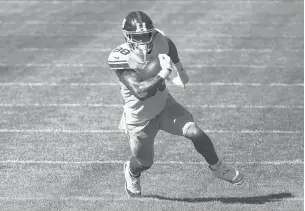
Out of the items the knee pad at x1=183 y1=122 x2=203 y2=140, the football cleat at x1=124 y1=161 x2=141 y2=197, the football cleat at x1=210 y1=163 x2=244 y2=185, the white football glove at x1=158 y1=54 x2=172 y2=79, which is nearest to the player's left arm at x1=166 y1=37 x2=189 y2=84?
the knee pad at x1=183 y1=122 x2=203 y2=140

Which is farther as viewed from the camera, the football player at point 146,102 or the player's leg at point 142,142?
the player's leg at point 142,142

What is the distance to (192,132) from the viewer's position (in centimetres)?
901

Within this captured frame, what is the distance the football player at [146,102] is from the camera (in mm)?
8844

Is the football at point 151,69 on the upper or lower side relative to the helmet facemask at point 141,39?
lower

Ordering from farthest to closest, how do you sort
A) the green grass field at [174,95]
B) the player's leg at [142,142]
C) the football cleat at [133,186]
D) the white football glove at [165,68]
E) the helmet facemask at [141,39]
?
the green grass field at [174,95]
the football cleat at [133,186]
the player's leg at [142,142]
the helmet facemask at [141,39]
the white football glove at [165,68]

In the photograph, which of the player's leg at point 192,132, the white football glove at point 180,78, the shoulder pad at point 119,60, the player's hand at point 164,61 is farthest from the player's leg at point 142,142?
the player's hand at point 164,61

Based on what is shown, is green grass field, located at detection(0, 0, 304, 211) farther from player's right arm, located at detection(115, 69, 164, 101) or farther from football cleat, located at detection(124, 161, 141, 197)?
player's right arm, located at detection(115, 69, 164, 101)

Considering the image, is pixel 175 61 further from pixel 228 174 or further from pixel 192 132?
pixel 228 174

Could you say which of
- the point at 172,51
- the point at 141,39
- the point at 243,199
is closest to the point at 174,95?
the point at 172,51

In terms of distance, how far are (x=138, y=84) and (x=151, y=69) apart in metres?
0.26

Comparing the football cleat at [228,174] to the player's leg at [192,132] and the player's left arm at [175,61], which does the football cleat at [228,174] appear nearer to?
the player's leg at [192,132]

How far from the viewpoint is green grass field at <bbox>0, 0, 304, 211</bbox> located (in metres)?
9.83

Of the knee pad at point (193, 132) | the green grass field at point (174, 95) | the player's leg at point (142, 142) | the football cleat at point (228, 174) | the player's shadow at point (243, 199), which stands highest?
the knee pad at point (193, 132)

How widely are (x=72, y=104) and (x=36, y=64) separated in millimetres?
3030
